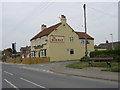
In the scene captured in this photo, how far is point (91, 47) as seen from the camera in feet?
174

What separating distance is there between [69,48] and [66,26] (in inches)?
205

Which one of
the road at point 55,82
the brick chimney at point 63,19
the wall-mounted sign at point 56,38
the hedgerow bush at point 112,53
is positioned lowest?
the road at point 55,82

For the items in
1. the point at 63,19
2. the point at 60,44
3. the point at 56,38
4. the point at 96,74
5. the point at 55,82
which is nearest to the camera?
the point at 55,82

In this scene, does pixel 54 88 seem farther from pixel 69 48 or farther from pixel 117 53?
pixel 69 48

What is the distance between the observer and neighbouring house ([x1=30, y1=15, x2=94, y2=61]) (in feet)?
149

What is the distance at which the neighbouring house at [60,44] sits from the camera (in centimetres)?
4528

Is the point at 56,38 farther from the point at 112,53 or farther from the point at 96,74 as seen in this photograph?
the point at 96,74

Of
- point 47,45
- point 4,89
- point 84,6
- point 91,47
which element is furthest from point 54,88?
point 91,47

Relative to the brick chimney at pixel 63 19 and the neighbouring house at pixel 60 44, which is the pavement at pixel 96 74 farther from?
the brick chimney at pixel 63 19

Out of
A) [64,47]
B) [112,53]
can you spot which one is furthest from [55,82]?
[64,47]

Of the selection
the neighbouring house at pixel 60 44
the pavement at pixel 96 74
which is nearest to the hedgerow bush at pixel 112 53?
the pavement at pixel 96 74

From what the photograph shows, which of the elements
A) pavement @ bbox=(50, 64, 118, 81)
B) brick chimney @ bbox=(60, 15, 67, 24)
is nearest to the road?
pavement @ bbox=(50, 64, 118, 81)

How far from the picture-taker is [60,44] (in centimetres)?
4684

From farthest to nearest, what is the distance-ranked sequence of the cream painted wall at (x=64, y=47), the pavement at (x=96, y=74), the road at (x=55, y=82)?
the cream painted wall at (x=64, y=47), the pavement at (x=96, y=74), the road at (x=55, y=82)
